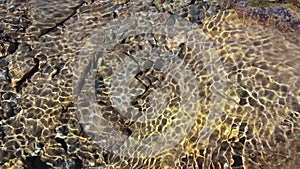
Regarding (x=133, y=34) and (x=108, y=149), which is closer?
(x=108, y=149)

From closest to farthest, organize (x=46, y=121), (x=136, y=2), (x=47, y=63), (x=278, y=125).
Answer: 1. (x=278, y=125)
2. (x=46, y=121)
3. (x=47, y=63)
4. (x=136, y=2)

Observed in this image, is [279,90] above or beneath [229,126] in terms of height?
above

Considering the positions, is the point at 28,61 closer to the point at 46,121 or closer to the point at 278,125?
the point at 46,121

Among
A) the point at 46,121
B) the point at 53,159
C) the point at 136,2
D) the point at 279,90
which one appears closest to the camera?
the point at 279,90

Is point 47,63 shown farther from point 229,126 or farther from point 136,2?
point 229,126

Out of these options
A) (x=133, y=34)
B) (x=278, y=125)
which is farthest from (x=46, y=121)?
(x=278, y=125)

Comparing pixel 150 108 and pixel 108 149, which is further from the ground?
pixel 150 108

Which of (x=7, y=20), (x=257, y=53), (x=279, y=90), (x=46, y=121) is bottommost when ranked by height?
(x=46, y=121)

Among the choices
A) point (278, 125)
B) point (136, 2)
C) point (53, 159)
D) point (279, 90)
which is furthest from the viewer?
point (136, 2)

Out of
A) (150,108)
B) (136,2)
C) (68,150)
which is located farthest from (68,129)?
(136,2)
